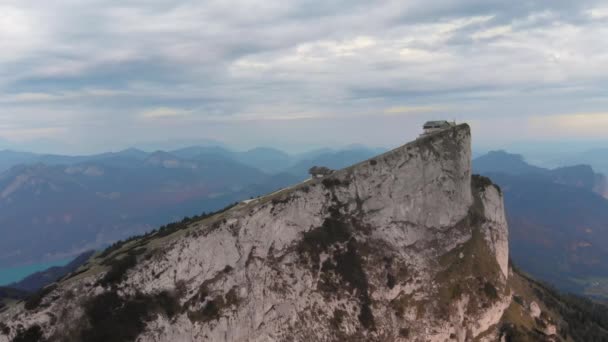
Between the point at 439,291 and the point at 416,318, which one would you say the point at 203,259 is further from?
the point at 439,291

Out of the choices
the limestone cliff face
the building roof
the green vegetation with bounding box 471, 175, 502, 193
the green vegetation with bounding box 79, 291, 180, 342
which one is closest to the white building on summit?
the building roof

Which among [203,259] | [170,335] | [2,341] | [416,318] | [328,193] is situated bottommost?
[416,318]

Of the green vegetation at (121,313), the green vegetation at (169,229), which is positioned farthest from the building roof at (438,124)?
the green vegetation at (121,313)

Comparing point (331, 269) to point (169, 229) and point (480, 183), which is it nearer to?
point (169, 229)

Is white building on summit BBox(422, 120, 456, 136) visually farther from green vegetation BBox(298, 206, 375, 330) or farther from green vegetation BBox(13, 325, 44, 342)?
green vegetation BBox(13, 325, 44, 342)

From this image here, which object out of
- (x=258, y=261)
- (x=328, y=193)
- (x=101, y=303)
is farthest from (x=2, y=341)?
(x=328, y=193)

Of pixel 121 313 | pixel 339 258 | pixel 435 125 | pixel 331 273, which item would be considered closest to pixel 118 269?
pixel 121 313
